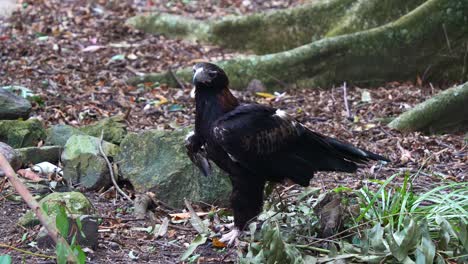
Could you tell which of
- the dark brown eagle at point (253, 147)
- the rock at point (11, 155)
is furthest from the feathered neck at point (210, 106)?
the rock at point (11, 155)

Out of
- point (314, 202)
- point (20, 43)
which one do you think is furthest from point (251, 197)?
point (20, 43)

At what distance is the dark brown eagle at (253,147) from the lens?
16.9ft

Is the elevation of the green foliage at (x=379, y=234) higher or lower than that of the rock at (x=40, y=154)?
higher

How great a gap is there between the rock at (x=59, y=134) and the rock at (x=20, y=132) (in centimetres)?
10

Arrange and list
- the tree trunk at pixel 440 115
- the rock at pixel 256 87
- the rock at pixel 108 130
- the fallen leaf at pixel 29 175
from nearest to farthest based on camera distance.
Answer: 1. the fallen leaf at pixel 29 175
2. the rock at pixel 108 130
3. the tree trunk at pixel 440 115
4. the rock at pixel 256 87

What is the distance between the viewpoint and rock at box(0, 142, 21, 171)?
6.05m

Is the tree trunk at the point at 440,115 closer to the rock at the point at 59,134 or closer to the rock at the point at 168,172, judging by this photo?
the rock at the point at 168,172

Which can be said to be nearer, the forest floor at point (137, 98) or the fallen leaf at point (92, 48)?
the forest floor at point (137, 98)

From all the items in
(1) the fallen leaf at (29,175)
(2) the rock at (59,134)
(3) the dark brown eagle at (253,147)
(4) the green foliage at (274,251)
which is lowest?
(1) the fallen leaf at (29,175)

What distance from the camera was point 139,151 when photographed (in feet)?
21.0

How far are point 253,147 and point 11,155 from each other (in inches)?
81.7

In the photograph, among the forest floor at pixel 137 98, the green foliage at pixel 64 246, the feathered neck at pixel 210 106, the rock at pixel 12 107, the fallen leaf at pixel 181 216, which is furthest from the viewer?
the rock at pixel 12 107

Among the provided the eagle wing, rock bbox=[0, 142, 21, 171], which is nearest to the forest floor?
rock bbox=[0, 142, 21, 171]

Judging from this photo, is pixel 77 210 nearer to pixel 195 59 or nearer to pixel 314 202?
pixel 314 202
